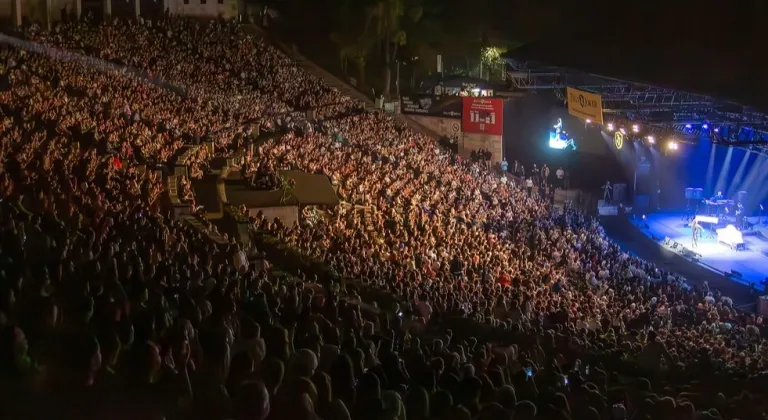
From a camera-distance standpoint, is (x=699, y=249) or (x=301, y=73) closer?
(x=699, y=249)

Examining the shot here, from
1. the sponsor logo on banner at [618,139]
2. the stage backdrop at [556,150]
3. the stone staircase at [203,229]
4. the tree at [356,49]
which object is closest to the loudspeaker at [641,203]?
the stage backdrop at [556,150]

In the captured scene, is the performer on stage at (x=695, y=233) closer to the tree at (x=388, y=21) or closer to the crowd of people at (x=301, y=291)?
the crowd of people at (x=301, y=291)

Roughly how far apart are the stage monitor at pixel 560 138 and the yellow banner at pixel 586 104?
10775 mm

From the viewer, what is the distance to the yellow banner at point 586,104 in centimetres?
2184

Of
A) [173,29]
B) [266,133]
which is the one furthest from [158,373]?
[173,29]

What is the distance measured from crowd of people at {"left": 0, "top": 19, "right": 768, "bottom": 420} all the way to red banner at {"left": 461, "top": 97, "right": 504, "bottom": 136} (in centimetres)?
348

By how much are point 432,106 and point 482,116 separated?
10.5 feet

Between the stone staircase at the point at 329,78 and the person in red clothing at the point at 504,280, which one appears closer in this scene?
the person in red clothing at the point at 504,280

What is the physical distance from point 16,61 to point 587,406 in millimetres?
21337

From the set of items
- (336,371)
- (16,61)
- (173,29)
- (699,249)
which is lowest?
(699,249)

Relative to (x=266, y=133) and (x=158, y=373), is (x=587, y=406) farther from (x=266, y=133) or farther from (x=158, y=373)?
(x=266, y=133)

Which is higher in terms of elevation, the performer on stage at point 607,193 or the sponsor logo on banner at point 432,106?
the sponsor logo on banner at point 432,106

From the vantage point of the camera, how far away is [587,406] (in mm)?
6207

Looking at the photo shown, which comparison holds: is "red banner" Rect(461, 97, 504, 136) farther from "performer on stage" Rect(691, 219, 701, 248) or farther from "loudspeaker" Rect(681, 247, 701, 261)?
"loudspeaker" Rect(681, 247, 701, 261)
